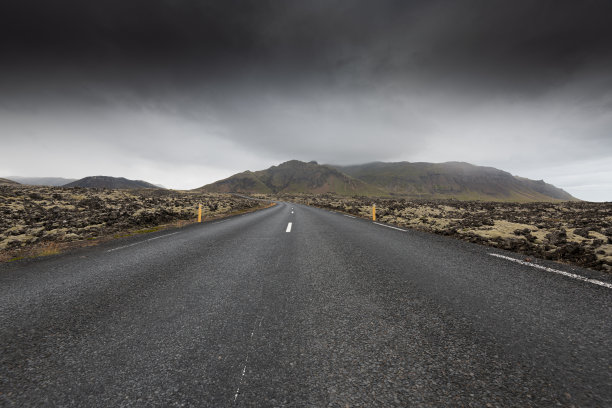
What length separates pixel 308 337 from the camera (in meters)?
2.49

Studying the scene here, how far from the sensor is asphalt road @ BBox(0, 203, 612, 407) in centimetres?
175

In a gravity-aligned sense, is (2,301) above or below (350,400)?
below

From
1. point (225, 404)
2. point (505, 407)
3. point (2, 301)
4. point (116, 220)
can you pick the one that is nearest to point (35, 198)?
point (116, 220)

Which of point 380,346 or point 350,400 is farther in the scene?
point 380,346

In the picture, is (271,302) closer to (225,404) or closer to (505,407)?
(225,404)

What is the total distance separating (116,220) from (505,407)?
1667cm

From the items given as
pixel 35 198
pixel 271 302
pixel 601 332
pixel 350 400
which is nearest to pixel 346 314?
pixel 271 302

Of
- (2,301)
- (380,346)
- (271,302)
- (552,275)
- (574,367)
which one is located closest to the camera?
(574,367)

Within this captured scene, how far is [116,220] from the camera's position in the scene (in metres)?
13.3

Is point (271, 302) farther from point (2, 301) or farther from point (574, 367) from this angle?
point (2, 301)

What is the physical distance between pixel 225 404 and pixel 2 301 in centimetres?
445

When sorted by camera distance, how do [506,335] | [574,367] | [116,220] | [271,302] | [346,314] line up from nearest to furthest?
[574,367], [506,335], [346,314], [271,302], [116,220]

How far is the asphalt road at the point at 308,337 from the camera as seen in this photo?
5.76 ft

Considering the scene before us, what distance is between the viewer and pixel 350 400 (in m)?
1.68
